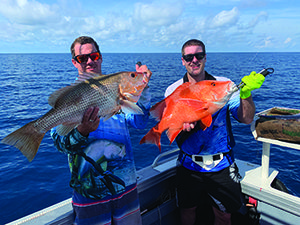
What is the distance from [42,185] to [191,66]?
20.2 feet

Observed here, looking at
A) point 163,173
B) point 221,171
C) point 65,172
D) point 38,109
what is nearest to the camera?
point 221,171

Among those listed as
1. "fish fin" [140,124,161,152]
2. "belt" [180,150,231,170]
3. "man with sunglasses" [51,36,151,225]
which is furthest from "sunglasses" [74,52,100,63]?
"belt" [180,150,231,170]

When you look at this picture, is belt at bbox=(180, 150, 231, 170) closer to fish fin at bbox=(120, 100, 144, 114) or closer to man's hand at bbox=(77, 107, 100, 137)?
fish fin at bbox=(120, 100, 144, 114)

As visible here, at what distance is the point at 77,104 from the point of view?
2145 mm

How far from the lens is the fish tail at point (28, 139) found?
6.72 ft

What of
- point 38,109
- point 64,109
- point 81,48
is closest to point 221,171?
point 64,109

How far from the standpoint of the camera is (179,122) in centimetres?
275

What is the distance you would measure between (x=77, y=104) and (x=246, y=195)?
124 inches

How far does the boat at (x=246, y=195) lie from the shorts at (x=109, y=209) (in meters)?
0.44

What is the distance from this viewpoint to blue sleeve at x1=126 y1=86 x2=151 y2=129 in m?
2.53

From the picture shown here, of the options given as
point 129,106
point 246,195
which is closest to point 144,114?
point 129,106

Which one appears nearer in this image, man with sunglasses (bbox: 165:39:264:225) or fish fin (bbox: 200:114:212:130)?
fish fin (bbox: 200:114:212:130)

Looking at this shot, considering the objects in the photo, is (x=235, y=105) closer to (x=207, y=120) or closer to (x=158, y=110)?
(x=207, y=120)

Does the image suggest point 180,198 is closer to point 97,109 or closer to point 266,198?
point 266,198
